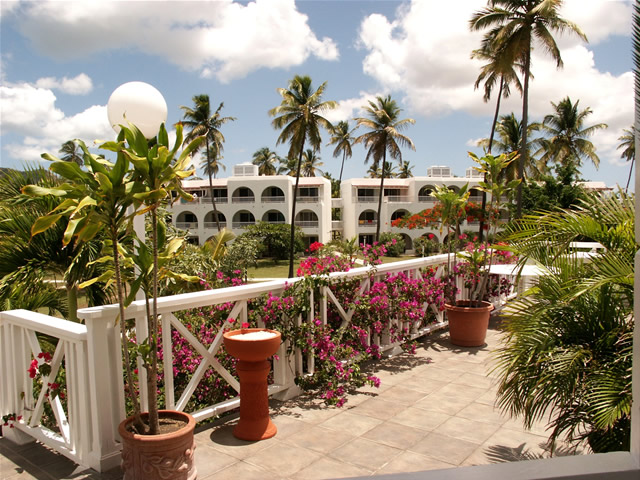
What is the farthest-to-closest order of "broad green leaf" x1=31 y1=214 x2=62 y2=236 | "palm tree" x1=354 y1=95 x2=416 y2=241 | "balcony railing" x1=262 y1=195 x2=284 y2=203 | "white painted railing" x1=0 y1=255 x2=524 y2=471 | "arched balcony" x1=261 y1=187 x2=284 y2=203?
"arched balcony" x1=261 y1=187 x2=284 y2=203
"balcony railing" x1=262 y1=195 x2=284 y2=203
"palm tree" x1=354 y1=95 x2=416 y2=241
"white painted railing" x1=0 y1=255 x2=524 y2=471
"broad green leaf" x1=31 y1=214 x2=62 y2=236

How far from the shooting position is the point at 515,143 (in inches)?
1462

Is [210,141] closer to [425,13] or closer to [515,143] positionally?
[515,143]

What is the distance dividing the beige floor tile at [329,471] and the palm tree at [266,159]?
61.2 metres

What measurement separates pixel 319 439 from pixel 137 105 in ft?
9.73

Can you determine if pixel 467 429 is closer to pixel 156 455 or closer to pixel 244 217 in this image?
pixel 156 455

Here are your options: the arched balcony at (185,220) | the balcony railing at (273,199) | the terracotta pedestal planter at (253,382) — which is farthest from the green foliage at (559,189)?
the arched balcony at (185,220)

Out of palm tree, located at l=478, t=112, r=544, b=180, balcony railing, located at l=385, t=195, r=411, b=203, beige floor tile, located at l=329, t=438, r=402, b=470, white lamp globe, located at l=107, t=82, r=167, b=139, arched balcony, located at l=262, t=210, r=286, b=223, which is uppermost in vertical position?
palm tree, located at l=478, t=112, r=544, b=180

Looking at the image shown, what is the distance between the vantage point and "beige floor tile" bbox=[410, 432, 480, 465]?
338 cm

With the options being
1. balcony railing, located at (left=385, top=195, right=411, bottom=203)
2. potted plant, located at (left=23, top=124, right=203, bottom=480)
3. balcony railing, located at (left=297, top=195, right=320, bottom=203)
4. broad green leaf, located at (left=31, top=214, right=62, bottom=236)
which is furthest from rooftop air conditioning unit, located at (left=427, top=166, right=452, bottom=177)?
broad green leaf, located at (left=31, top=214, right=62, bottom=236)

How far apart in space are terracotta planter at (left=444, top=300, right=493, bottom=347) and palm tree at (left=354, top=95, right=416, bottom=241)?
3158cm

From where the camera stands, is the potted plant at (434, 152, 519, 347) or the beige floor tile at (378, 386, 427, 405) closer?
the beige floor tile at (378, 386, 427, 405)

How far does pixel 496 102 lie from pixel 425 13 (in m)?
26.1

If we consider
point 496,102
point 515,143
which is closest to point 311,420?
point 496,102

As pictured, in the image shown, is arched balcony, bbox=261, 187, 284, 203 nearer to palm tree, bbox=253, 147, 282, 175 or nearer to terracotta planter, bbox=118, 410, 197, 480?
palm tree, bbox=253, 147, 282, 175
